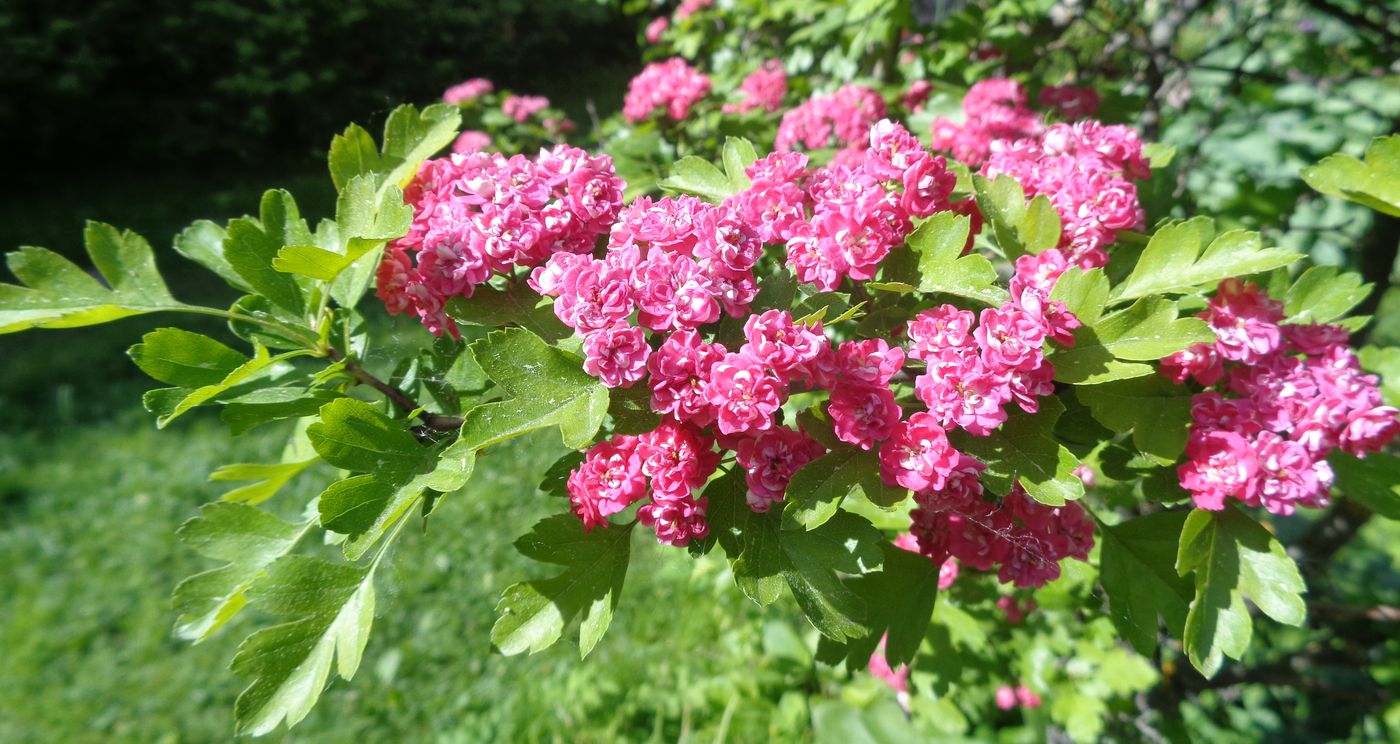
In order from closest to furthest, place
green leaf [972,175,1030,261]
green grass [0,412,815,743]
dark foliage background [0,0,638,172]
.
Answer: green leaf [972,175,1030,261]
green grass [0,412,815,743]
dark foliage background [0,0,638,172]

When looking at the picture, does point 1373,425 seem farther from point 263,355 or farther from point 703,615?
point 703,615

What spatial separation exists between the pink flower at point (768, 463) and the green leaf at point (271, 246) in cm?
68

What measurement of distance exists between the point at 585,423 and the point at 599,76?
9.03m

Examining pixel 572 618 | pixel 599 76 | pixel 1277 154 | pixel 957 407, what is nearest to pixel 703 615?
pixel 572 618

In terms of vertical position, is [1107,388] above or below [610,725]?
above

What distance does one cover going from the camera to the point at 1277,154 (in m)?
3.01

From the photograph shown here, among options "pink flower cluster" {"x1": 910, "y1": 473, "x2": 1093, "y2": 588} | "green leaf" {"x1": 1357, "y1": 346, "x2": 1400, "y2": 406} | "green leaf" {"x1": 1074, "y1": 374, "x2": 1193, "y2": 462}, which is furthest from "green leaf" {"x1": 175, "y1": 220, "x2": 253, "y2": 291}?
"green leaf" {"x1": 1357, "y1": 346, "x2": 1400, "y2": 406}

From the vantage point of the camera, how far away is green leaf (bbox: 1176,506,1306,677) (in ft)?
3.43

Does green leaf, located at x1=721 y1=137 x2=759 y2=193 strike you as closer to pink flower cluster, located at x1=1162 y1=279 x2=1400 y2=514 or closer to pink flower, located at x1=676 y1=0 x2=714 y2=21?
pink flower cluster, located at x1=1162 y1=279 x2=1400 y2=514

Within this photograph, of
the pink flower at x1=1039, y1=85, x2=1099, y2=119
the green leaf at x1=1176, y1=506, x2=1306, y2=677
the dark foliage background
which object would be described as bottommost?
the dark foliage background

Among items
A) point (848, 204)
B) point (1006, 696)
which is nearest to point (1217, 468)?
point (848, 204)

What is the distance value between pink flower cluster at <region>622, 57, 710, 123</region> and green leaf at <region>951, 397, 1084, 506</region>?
6.02 ft

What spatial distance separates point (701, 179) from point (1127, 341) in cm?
66

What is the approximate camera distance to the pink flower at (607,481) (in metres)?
0.98
